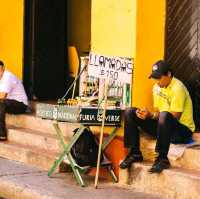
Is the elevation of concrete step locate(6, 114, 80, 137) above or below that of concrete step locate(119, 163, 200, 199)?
above

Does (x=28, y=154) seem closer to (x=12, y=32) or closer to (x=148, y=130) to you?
(x=148, y=130)

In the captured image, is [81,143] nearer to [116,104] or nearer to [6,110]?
[116,104]

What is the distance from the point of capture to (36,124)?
8.94 metres

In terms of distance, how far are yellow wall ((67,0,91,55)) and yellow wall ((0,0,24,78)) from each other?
1160 millimetres

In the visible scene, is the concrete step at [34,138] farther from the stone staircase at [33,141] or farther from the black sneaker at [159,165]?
the black sneaker at [159,165]

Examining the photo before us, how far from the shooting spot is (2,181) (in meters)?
7.15

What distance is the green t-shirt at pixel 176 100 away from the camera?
21.4 feet

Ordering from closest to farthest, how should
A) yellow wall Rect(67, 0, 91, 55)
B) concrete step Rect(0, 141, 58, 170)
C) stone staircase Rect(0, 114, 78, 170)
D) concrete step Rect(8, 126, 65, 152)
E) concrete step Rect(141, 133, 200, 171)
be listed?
concrete step Rect(141, 133, 200, 171) < concrete step Rect(0, 141, 58, 170) < stone staircase Rect(0, 114, 78, 170) < concrete step Rect(8, 126, 65, 152) < yellow wall Rect(67, 0, 91, 55)

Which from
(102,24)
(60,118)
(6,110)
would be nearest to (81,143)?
(60,118)

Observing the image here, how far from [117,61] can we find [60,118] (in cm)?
97

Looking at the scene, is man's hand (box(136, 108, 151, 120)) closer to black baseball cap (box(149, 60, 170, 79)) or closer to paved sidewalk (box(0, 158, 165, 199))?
black baseball cap (box(149, 60, 170, 79))

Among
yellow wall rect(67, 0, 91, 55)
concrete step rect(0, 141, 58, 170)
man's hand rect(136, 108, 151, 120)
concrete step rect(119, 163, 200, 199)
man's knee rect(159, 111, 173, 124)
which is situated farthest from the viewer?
yellow wall rect(67, 0, 91, 55)

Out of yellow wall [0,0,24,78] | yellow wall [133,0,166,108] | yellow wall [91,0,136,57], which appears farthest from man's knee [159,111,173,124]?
yellow wall [0,0,24,78]

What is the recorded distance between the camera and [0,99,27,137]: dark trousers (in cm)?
893
